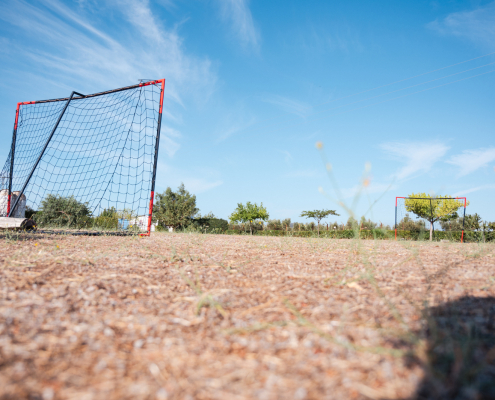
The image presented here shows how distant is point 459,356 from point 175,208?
24.3 meters

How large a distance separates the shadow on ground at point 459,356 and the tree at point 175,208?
21.9 meters

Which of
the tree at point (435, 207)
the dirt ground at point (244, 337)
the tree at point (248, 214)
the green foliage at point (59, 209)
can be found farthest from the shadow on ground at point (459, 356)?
the tree at point (248, 214)

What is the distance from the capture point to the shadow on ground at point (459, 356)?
3.32 ft

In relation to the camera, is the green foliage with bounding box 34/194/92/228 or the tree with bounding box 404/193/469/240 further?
the tree with bounding box 404/193/469/240

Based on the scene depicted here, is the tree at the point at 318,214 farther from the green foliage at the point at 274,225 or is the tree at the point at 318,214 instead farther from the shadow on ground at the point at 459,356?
the shadow on ground at the point at 459,356

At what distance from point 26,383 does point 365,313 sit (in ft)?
5.15

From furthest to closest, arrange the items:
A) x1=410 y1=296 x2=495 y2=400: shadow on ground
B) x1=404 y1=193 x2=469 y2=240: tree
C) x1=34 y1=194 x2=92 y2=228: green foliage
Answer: x1=404 y1=193 x2=469 y2=240: tree
x1=34 y1=194 x2=92 y2=228: green foliage
x1=410 y1=296 x2=495 y2=400: shadow on ground

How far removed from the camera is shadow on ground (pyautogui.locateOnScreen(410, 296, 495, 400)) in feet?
3.32

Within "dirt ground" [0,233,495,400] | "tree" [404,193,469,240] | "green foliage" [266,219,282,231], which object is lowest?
"dirt ground" [0,233,495,400]

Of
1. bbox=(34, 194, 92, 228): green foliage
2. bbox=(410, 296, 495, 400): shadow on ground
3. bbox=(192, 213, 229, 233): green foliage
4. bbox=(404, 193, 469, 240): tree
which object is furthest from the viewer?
bbox=(192, 213, 229, 233): green foliage

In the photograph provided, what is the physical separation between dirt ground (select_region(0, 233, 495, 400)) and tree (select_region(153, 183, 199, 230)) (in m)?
21.0

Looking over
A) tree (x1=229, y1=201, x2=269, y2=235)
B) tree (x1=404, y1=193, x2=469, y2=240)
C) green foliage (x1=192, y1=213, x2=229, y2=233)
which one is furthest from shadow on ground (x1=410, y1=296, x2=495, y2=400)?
tree (x1=229, y1=201, x2=269, y2=235)

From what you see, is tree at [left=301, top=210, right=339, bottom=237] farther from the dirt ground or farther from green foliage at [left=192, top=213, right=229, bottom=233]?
the dirt ground

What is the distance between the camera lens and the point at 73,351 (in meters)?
1.33
